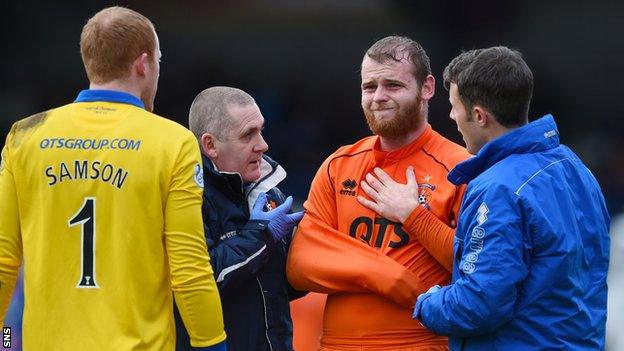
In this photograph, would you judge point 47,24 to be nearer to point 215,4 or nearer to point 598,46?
point 215,4

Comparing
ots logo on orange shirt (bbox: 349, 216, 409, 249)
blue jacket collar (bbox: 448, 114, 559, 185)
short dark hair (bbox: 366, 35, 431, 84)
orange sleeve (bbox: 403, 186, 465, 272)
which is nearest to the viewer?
blue jacket collar (bbox: 448, 114, 559, 185)

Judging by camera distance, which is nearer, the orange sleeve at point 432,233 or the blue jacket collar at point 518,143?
the blue jacket collar at point 518,143

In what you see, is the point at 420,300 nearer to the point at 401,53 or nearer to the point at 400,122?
the point at 400,122

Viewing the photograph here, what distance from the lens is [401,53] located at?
11.2 feet

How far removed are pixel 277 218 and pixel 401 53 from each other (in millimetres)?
726

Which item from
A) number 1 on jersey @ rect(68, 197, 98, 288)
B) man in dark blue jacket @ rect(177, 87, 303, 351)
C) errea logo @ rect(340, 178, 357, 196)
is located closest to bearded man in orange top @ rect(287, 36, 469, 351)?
errea logo @ rect(340, 178, 357, 196)

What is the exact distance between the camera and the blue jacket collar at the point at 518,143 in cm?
290

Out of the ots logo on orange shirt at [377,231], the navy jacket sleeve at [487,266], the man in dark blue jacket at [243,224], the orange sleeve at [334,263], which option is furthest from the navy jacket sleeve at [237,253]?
the navy jacket sleeve at [487,266]

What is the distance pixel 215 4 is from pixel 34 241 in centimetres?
835

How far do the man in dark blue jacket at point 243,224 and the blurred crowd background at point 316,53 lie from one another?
600cm

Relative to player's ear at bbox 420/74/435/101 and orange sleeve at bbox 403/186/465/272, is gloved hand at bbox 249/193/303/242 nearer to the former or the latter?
orange sleeve at bbox 403/186/465/272

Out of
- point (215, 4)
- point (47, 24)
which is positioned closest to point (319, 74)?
point (215, 4)

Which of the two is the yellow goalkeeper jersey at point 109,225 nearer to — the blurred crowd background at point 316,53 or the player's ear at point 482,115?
the player's ear at point 482,115

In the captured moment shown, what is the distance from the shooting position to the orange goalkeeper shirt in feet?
10.5
